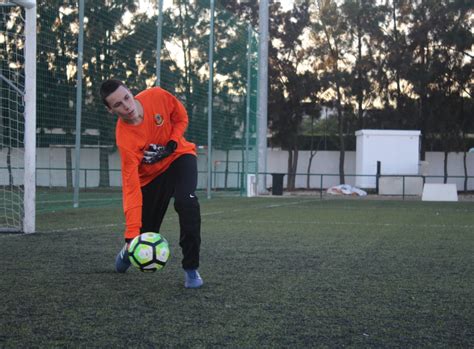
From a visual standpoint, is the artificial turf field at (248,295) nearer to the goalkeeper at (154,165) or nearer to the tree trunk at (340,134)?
the goalkeeper at (154,165)

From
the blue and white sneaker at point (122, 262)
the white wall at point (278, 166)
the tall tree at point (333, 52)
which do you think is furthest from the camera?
the tall tree at point (333, 52)

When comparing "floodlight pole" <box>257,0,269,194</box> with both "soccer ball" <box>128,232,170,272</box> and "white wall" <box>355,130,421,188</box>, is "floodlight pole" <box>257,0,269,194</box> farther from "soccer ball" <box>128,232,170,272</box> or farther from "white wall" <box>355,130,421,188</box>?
"soccer ball" <box>128,232,170,272</box>

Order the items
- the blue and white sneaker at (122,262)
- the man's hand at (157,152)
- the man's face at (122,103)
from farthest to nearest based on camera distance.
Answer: the blue and white sneaker at (122,262), the man's hand at (157,152), the man's face at (122,103)

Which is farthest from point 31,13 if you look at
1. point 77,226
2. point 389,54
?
point 389,54

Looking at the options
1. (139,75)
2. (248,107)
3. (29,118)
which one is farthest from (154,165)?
(248,107)

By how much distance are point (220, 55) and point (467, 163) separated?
2037cm

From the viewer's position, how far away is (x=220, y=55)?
21062 mm

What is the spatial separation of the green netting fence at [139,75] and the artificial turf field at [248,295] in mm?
5935

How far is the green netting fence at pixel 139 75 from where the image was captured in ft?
45.8

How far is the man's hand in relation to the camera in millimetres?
5074

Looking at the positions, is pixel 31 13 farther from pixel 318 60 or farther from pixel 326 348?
pixel 318 60

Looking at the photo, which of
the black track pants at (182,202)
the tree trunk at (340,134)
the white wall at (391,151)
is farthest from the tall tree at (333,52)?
the black track pants at (182,202)

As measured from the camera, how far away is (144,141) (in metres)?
5.00

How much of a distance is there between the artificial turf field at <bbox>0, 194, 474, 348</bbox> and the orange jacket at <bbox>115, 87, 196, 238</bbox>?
55 centimetres
